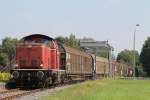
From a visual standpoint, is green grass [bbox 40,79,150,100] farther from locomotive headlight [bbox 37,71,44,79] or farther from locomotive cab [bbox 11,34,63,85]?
locomotive cab [bbox 11,34,63,85]

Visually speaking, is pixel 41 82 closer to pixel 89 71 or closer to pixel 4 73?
pixel 4 73

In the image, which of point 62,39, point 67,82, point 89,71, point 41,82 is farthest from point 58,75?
point 62,39

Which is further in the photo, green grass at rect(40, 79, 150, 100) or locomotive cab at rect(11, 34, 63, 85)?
locomotive cab at rect(11, 34, 63, 85)

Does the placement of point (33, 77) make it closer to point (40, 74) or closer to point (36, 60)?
point (40, 74)

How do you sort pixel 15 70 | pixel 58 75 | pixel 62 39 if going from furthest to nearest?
pixel 62 39 < pixel 58 75 < pixel 15 70

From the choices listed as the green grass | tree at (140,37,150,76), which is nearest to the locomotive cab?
the green grass

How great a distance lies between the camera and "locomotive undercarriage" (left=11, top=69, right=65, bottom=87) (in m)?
35.6

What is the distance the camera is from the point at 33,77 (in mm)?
35812

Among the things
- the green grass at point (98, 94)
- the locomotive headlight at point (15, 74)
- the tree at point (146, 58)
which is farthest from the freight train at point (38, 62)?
the tree at point (146, 58)

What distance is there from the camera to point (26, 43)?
37.3 metres

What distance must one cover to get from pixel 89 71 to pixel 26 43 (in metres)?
28.0

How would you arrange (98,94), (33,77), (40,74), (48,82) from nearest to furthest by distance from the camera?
(98,94) → (40,74) → (33,77) → (48,82)

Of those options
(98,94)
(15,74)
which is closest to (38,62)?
(15,74)

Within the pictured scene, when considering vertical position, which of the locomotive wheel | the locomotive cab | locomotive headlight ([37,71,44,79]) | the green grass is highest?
the locomotive cab
